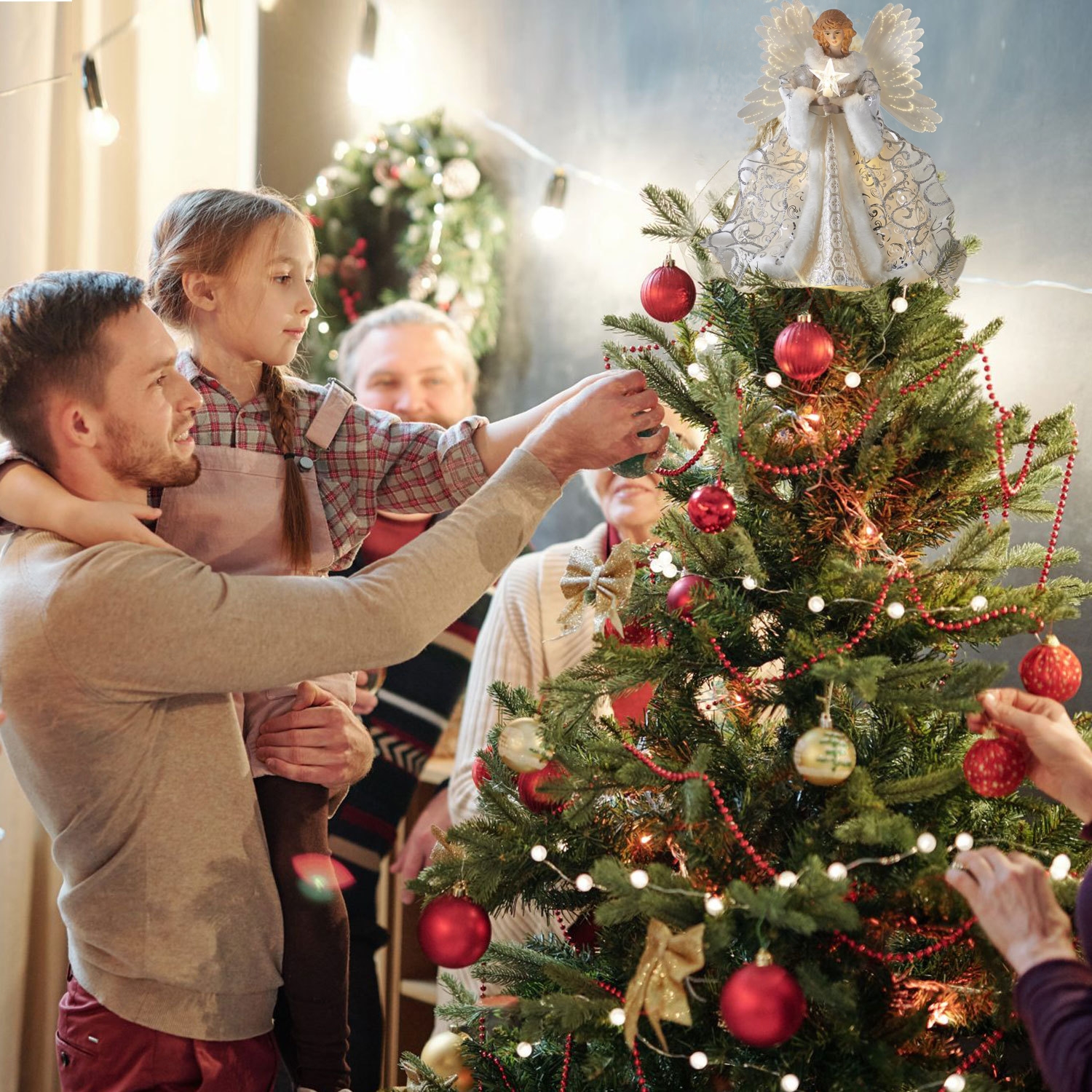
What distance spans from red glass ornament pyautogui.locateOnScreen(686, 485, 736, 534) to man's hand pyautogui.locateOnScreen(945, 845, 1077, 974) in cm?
42

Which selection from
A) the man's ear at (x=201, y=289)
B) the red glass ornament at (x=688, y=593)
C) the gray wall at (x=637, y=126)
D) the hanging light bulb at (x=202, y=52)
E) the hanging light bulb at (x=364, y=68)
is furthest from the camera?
the hanging light bulb at (x=364, y=68)

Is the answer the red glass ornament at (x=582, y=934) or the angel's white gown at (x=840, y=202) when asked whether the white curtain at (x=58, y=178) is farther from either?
the angel's white gown at (x=840, y=202)

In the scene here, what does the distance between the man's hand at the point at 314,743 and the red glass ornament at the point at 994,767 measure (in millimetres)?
778

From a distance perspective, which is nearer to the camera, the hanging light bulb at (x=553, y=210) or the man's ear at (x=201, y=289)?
the man's ear at (x=201, y=289)

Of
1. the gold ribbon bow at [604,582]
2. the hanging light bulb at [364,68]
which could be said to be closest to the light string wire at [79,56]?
the hanging light bulb at [364,68]

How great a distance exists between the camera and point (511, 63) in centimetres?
319

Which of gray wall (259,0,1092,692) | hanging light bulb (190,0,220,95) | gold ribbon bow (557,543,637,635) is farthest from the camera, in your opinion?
hanging light bulb (190,0,220,95)

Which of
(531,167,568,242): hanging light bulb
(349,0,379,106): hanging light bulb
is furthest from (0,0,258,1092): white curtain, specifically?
(531,167,568,242): hanging light bulb

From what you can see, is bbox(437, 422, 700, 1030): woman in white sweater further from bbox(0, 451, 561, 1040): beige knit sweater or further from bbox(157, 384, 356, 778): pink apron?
bbox(0, 451, 561, 1040): beige knit sweater

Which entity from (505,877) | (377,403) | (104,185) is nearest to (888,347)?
(505,877)

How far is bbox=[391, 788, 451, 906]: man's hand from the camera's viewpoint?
8.39 ft

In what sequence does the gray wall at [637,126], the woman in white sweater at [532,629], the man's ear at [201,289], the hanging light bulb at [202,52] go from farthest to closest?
1. the hanging light bulb at [202,52]
2. the woman in white sweater at [532,629]
3. the gray wall at [637,126]
4. the man's ear at [201,289]

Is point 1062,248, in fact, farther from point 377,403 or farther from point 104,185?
point 104,185

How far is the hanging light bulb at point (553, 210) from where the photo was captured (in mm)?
2855
